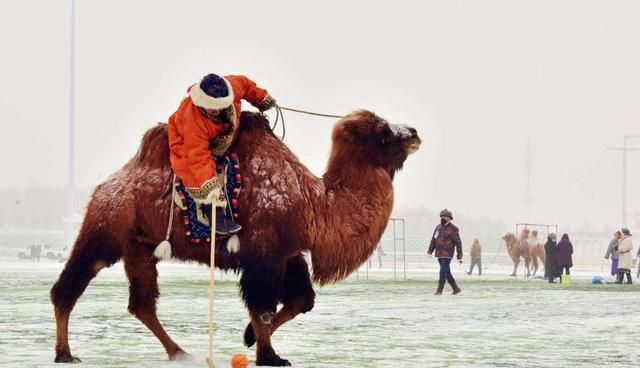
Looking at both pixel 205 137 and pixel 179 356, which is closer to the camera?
pixel 205 137

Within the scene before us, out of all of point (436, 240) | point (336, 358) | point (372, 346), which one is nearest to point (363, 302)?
point (436, 240)

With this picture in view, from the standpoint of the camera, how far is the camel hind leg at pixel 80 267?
895cm

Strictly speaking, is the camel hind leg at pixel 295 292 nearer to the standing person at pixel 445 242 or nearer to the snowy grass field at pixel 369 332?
the snowy grass field at pixel 369 332

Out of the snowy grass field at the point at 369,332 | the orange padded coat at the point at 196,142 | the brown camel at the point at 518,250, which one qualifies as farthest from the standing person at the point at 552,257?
the orange padded coat at the point at 196,142

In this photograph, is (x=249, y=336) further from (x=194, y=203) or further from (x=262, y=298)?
(x=194, y=203)

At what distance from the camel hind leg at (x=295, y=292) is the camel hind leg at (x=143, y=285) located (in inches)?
36.3

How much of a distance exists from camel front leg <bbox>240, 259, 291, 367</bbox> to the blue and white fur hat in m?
1.18

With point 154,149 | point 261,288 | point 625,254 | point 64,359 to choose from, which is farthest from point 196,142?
point 625,254

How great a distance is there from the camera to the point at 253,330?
357 inches

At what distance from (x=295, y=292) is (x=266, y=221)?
86 cm

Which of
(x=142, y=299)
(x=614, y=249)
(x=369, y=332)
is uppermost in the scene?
(x=142, y=299)

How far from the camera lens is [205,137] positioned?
334 inches

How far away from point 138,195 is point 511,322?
25.6 ft

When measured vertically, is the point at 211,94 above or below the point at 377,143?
above
